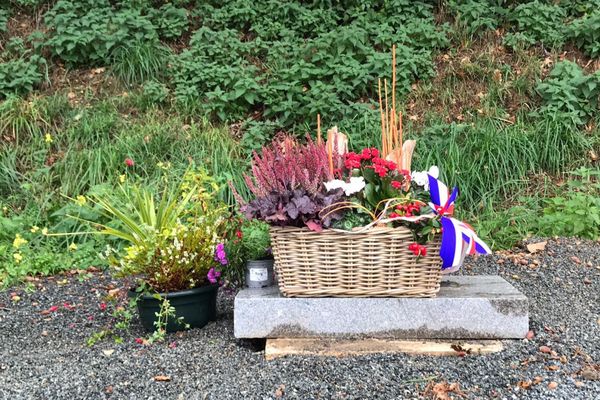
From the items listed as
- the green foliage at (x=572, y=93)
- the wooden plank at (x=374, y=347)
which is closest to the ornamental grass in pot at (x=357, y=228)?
the wooden plank at (x=374, y=347)

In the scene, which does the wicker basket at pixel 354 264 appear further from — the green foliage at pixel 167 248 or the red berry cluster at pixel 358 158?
the green foliage at pixel 167 248

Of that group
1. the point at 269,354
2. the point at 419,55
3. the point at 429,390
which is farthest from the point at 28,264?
the point at 419,55

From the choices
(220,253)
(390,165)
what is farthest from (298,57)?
(390,165)

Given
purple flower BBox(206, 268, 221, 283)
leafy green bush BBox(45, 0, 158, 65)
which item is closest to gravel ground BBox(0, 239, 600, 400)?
purple flower BBox(206, 268, 221, 283)

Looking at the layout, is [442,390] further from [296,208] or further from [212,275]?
[212,275]

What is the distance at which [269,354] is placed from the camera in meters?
3.05

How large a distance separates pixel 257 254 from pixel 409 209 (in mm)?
1075

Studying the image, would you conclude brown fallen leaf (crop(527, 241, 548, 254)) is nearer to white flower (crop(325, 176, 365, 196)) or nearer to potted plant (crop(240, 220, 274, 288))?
potted plant (crop(240, 220, 274, 288))

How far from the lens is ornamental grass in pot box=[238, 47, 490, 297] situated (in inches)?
118

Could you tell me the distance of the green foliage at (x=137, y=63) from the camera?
718 cm

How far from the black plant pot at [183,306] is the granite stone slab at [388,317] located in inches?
15.4

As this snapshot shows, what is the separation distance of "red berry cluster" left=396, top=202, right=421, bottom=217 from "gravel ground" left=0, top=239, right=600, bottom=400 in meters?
0.63

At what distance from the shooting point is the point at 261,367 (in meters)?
2.93

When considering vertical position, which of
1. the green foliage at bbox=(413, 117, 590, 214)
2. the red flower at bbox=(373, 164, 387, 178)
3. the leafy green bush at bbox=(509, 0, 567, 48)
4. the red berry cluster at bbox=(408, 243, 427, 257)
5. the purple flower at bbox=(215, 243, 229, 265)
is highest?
the leafy green bush at bbox=(509, 0, 567, 48)
